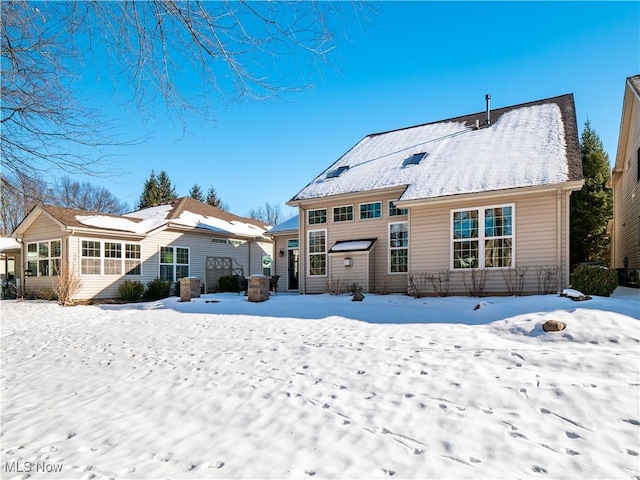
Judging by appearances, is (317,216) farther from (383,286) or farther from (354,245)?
(383,286)

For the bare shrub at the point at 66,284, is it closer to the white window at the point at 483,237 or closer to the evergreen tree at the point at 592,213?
the white window at the point at 483,237

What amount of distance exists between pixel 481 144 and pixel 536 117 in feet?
7.65

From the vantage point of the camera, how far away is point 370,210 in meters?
14.2

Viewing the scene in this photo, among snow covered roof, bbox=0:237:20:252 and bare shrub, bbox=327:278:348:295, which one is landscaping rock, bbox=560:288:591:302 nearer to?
bare shrub, bbox=327:278:348:295

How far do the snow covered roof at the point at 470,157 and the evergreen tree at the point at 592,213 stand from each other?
8.86 metres

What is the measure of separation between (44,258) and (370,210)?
14.3m

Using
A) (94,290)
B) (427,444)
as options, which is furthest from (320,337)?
(94,290)

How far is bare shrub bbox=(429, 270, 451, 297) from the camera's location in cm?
1191

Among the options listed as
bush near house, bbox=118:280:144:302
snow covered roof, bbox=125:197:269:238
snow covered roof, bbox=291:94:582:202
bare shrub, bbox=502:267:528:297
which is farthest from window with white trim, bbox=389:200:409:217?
bush near house, bbox=118:280:144:302

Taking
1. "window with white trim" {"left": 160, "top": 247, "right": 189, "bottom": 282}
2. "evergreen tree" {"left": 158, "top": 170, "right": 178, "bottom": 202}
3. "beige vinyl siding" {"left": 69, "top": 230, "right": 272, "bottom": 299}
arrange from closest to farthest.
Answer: "beige vinyl siding" {"left": 69, "top": 230, "right": 272, "bottom": 299} → "window with white trim" {"left": 160, "top": 247, "right": 189, "bottom": 282} → "evergreen tree" {"left": 158, "top": 170, "right": 178, "bottom": 202}

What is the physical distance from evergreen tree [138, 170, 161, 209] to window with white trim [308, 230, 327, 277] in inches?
1220

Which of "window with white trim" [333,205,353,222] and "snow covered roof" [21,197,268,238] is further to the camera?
"snow covered roof" [21,197,268,238]

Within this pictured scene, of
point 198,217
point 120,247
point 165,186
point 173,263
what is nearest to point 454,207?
point 173,263

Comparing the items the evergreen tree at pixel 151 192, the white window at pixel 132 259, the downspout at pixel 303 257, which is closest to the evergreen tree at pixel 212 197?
the evergreen tree at pixel 151 192
